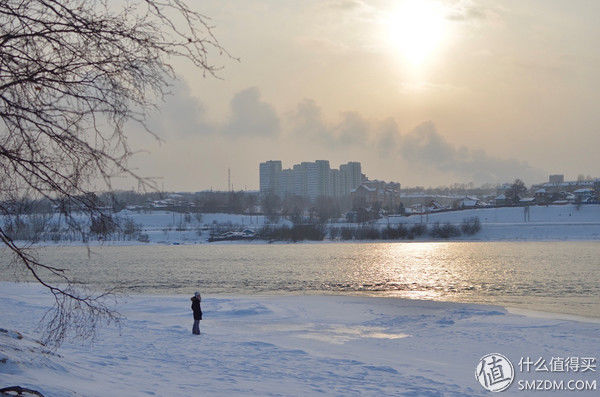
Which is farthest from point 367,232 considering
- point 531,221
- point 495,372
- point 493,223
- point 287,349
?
point 495,372

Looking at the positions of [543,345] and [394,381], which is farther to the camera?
[543,345]

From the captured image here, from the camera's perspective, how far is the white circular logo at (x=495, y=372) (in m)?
12.4

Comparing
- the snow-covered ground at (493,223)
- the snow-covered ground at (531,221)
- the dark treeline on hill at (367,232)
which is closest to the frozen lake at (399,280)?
the snow-covered ground at (493,223)

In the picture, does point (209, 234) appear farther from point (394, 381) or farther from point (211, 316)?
point (394, 381)

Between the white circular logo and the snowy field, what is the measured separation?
0.23 m

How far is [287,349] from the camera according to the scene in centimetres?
1529

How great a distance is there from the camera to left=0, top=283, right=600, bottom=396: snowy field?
9.72 metres

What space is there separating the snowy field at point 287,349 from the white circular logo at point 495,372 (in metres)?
0.23

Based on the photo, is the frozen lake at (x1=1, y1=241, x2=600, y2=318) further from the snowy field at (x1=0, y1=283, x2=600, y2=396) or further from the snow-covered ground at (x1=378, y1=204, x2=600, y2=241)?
the snow-covered ground at (x1=378, y1=204, x2=600, y2=241)

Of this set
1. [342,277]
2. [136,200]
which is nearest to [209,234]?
[342,277]

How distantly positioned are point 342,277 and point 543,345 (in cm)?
2943

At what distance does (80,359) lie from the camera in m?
11.1

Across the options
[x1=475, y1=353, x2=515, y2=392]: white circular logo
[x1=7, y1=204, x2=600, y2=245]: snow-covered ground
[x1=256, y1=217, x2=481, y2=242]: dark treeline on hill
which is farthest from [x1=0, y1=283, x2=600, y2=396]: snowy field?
[x1=256, y1=217, x2=481, y2=242]: dark treeline on hill

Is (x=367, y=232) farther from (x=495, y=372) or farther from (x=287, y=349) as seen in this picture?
(x=495, y=372)
